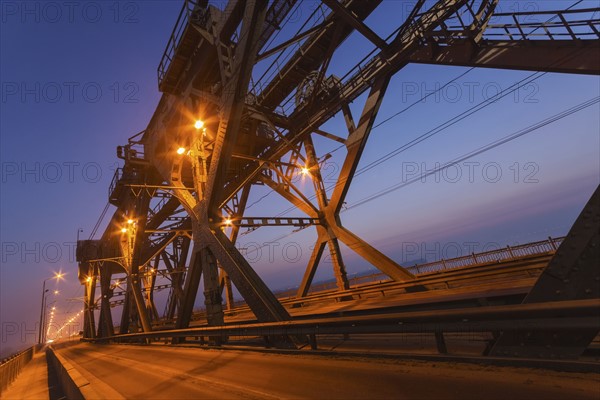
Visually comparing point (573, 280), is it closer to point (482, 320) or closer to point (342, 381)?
point (482, 320)

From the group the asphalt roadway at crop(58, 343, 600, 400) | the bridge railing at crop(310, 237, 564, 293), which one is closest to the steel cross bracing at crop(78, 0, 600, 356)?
the asphalt roadway at crop(58, 343, 600, 400)

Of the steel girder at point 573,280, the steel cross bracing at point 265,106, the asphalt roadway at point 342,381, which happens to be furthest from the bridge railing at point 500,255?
the steel girder at point 573,280

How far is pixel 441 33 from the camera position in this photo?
10.1 metres

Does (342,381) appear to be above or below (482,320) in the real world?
below

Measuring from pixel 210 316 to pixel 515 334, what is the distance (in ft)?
27.8

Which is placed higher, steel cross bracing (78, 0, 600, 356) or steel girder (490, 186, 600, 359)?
steel cross bracing (78, 0, 600, 356)

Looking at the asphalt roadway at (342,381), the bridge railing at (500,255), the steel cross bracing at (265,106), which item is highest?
the steel cross bracing at (265,106)

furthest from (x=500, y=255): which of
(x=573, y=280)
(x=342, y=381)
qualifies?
(x=342, y=381)

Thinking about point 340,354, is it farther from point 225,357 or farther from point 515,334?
point 225,357

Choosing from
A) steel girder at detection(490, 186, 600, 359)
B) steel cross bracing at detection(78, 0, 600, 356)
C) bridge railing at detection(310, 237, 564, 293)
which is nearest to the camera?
steel girder at detection(490, 186, 600, 359)

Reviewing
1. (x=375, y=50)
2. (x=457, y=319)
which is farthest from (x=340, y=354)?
(x=375, y=50)

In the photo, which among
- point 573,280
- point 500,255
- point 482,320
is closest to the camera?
point 573,280

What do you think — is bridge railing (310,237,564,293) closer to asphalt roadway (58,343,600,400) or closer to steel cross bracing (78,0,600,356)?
steel cross bracing (78,0,600,356)

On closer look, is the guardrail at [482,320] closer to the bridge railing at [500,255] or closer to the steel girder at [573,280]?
the steel girder at [573,280]
